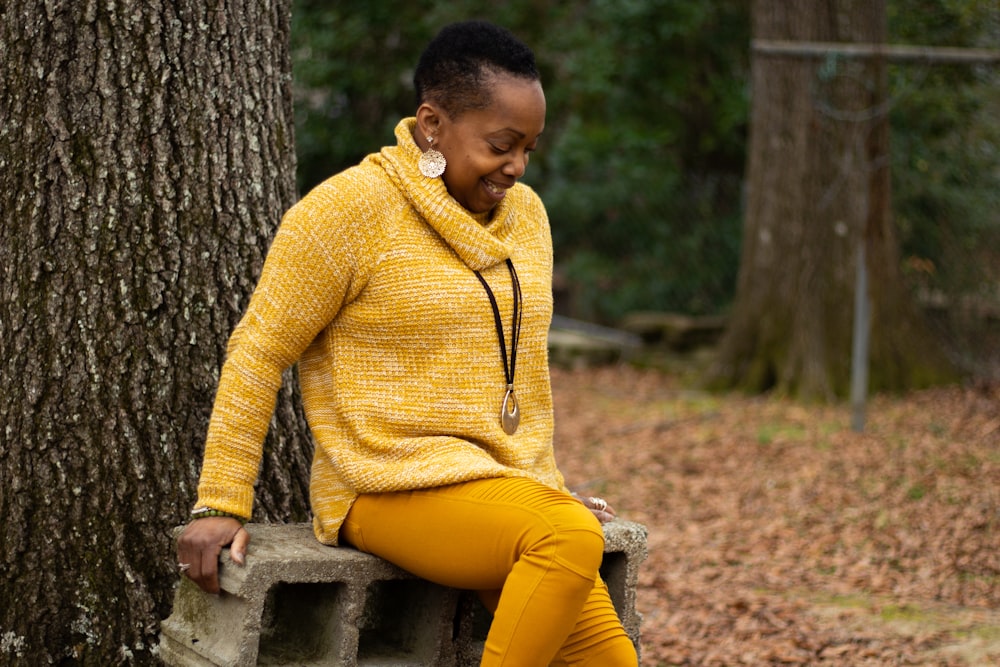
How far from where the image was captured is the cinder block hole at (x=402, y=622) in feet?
10.1

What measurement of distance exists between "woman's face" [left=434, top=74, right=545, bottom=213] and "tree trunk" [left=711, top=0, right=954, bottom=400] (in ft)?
21.8

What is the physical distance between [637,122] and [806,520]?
Answer: 25.9ft

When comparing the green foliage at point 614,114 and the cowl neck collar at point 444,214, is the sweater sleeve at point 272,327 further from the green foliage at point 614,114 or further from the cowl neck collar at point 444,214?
the green foliage at point 614,114

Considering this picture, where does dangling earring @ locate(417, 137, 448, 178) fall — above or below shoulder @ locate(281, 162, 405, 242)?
above

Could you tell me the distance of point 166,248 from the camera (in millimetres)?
3467

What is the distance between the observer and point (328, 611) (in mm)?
3025

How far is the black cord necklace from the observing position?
300 cm

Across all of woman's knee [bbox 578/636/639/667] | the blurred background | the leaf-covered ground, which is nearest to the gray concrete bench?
woman's knee [bbox 578/636/639/667]

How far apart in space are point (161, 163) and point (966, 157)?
30.1ft

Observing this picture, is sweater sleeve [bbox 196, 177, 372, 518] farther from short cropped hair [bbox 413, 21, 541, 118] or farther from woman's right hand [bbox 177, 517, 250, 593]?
short cropped hair [bbox 413, 21, 541, 118]

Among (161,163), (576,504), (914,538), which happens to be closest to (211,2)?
(161,163)

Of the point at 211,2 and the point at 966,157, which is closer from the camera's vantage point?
the point at 211,2

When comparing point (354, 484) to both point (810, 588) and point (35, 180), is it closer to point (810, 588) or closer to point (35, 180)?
point (35, 180)

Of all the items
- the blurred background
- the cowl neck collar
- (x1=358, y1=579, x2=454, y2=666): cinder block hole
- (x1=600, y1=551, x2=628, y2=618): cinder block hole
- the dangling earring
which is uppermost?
the blurred background
